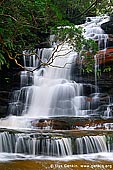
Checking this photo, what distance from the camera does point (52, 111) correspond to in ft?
46.5

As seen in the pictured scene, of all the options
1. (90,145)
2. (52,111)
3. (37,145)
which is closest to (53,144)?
(37,145)

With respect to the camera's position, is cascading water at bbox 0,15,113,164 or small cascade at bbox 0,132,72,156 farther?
cascading water at bbox 0,15,113,164

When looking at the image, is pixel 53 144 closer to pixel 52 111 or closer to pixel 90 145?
pixel 90 145

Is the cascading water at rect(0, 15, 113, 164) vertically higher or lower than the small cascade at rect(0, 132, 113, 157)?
higher

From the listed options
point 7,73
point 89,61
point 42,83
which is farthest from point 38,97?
point 89,61

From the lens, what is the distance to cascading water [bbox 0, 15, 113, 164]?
28.6 ft

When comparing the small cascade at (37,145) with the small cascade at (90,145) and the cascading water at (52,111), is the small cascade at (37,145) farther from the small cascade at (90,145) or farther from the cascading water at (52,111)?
the small cascade at (90,145)

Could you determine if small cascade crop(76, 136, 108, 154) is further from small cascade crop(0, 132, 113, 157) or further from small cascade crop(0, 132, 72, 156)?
small cascade crop(0, 132, 72, 156)

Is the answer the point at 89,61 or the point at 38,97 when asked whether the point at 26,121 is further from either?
the point at 89,61

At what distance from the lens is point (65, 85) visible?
14.9 metres

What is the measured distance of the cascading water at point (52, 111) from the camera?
28.6 ft

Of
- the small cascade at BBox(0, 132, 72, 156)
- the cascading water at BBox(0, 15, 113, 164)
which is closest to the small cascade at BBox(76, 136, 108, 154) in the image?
the cascading water at BBox(0, 15, 113, 164)

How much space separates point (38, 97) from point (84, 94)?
6.91 feet

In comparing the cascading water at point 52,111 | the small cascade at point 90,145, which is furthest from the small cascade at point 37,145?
the small cascade at point 90,145
